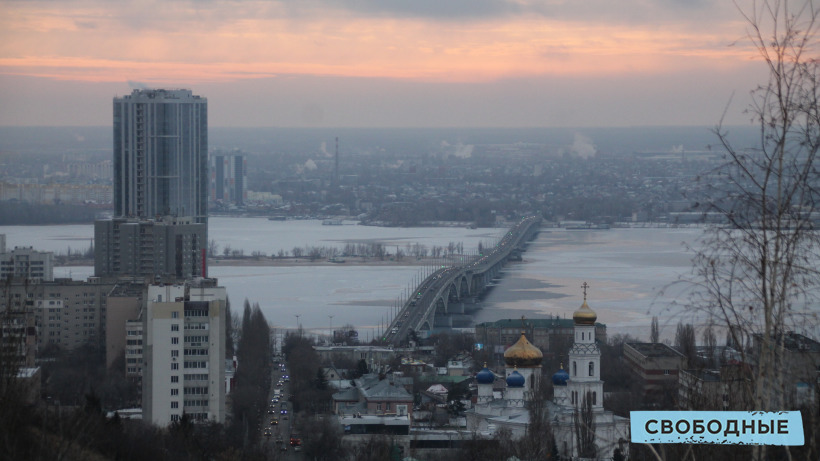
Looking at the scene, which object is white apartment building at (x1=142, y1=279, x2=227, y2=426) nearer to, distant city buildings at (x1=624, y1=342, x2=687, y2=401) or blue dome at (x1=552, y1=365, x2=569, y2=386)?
blue dome at (x1=552, y1=365, x2=569, y2=386)

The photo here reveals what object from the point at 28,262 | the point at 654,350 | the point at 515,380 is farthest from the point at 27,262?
the point at 515,380

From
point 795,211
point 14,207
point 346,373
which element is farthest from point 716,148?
point 14,207

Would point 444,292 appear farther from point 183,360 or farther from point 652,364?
point 183,360

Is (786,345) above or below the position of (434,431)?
Answer: above

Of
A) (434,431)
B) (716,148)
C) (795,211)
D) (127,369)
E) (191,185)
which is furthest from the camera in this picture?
(191,185)

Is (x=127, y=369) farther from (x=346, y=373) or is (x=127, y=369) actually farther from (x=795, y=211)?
(x=795, y=211)

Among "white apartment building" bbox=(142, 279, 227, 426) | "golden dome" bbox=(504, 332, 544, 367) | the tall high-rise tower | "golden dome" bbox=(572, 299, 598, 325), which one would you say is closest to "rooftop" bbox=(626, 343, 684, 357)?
"golden dome" bbox=(504, 332, 544, 367)
